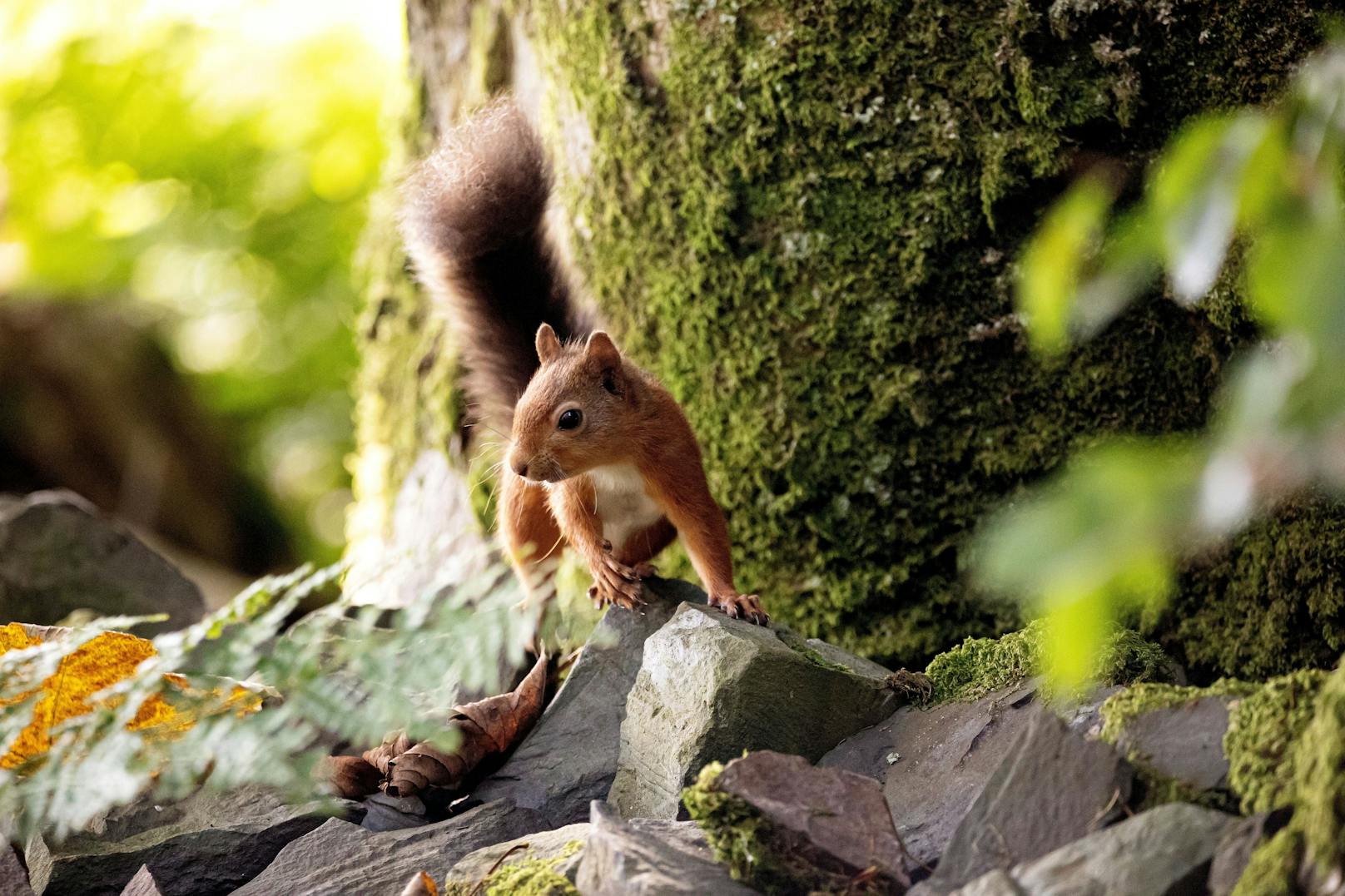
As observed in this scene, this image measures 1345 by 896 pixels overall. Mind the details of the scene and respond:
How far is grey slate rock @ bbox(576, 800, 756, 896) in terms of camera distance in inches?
56.7

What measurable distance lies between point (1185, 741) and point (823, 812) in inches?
17.7

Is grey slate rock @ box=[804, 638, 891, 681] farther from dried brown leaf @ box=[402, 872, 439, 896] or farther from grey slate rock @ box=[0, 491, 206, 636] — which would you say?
grey slate rock @ box=[0, 491, 206, 636]

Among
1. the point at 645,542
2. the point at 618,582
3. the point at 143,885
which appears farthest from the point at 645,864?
the point at 645,542

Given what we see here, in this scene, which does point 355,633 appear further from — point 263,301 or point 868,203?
point 263,301

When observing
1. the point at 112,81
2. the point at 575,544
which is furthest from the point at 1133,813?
the point at 112,81

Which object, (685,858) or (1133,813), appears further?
(685,858)

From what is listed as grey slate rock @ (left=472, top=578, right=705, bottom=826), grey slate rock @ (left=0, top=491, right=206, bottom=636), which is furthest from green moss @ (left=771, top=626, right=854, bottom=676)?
grey slate rock @ (left=0, top=491, right=206, bottom=636)

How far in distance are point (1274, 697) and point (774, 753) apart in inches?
23.6

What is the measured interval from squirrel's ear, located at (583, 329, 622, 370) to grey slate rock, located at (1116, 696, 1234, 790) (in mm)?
1414

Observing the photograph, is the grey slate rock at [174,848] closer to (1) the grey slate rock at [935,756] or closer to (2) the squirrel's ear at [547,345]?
(1) the grey slate rock at [935,756]

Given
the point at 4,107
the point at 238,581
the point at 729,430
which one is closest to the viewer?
the point at 729,430

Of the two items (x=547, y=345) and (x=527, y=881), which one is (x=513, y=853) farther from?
(x=547, y=345)

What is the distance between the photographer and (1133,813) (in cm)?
141

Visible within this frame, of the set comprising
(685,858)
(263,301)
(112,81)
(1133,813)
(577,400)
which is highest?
(112,81)
